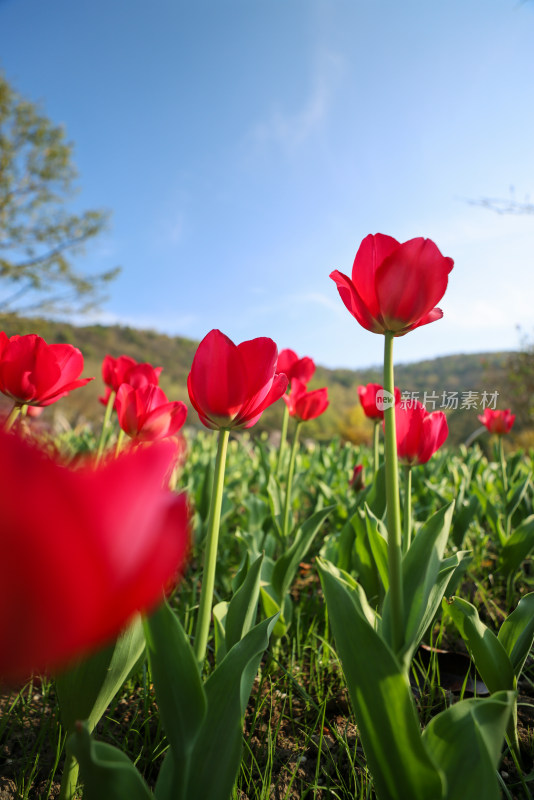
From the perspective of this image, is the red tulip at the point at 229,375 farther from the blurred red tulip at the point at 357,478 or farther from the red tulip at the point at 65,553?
the blurred red tulip at the point at 357,478

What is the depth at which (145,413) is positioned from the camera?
3.39ft

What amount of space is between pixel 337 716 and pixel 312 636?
280 mm

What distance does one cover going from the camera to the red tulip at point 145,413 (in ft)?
3.38

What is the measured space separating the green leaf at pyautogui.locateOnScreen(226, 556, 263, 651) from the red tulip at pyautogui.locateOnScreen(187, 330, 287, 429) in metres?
0.27

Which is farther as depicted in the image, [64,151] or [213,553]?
[64,151]

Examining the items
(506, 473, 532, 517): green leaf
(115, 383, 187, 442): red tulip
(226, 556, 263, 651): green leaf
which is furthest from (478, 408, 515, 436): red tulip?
(226, 556, 263, 651): green leaf

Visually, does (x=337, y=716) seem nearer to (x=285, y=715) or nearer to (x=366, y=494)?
(x=285, y=715)

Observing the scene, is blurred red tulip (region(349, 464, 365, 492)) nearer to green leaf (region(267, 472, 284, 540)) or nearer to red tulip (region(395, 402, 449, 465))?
green leaf (region(267, 472, 284, 540))

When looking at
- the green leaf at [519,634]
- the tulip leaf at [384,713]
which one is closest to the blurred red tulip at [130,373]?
the tulip leaf at [384,713]

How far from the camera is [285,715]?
1035 millimetres

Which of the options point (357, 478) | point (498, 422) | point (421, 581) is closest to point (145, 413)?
point (421, 581)

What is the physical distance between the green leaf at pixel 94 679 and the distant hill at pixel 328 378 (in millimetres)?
800

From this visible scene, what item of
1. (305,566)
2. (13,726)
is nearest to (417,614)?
(13,726)

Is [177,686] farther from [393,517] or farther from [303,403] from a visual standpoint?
[303,403]
